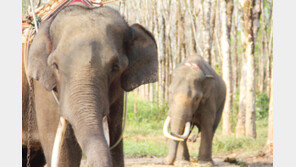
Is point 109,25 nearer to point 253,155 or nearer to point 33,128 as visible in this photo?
point 33,128

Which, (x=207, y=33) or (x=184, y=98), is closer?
(x=184, y=98)

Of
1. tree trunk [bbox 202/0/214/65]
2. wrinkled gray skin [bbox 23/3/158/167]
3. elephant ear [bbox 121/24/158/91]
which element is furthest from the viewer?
tree trunk [bbox 202/0/214/65]

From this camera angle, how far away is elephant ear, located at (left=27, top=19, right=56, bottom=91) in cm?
348

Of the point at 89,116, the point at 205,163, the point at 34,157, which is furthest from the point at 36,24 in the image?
the point at 205,163

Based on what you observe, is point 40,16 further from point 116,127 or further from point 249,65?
point 249,65

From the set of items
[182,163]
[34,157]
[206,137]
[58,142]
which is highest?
[58,142]

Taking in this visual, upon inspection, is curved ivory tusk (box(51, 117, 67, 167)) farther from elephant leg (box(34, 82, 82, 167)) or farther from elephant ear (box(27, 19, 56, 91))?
elephant ear (box(27, 19, 56, 91))

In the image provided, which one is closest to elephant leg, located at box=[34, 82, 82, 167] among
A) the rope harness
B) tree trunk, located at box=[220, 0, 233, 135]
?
the rope harness

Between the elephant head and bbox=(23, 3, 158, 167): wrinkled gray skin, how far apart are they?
170 inches

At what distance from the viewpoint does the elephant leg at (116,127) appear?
3.90m

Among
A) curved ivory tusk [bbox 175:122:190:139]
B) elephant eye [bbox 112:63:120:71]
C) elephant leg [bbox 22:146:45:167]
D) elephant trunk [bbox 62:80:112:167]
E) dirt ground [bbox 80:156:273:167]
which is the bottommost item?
dirt ground [bbox 80:156:273:167]

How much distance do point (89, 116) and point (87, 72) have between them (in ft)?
0.98

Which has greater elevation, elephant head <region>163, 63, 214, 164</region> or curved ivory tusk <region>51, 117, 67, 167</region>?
curved ivory tusk <region>51, 117, 67, 167</region>

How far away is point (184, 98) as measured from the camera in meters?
8.51
